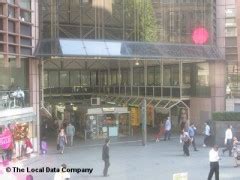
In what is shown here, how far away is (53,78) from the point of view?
42.0 m

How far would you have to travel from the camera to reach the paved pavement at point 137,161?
1934 centimetres

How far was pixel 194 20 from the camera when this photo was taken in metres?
31.6

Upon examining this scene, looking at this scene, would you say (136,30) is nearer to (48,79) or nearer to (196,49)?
(196,49)

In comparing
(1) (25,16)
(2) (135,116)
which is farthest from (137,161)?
(2) (135,116)

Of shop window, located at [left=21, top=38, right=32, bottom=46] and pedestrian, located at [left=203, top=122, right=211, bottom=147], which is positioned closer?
shop window, located at [left=21, top=38, right=32, bottom=46]

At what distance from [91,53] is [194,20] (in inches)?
322

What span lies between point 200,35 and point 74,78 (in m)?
14.8

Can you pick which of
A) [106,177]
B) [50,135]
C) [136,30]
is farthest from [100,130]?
[106,177]

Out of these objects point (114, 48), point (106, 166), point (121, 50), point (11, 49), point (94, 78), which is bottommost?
point (106, 166)

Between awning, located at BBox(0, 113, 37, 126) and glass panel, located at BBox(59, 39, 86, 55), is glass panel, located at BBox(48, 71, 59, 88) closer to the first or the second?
glass panel, located at BBox(59, 39, 86, 55)

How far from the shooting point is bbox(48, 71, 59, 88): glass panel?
41.9 metres

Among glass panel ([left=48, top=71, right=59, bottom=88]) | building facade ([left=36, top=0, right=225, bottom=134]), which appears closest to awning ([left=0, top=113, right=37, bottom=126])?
building facade ([left=36, top=0, right=225, bottom=134])

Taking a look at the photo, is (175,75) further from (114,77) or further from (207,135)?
(114,77)

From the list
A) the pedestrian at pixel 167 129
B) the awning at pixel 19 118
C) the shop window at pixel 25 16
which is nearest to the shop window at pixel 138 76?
the pedestrian at pixel 167 129
